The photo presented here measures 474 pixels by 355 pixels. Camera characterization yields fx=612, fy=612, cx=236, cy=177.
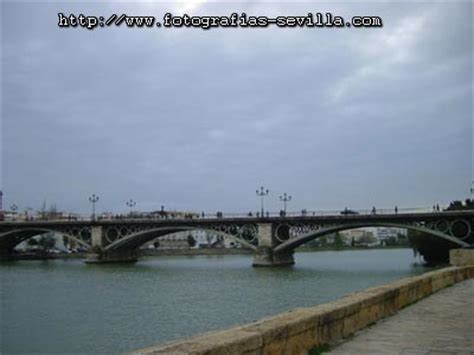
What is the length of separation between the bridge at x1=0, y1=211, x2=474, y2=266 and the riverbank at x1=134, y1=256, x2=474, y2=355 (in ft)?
164

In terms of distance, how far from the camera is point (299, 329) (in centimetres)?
776

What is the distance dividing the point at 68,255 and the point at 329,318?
110 m

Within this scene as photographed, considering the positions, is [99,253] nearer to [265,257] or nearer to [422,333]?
[265,257]

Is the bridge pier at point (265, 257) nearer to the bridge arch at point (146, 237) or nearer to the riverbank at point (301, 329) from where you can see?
the bridge arch at point (146, 237)

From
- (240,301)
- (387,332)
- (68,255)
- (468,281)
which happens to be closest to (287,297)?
(240,301)

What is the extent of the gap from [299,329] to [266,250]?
63.5 m

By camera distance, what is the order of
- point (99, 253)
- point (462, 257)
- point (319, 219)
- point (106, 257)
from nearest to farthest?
point (462, 257) < point (319, 219) < point (99, 253) < point (106, 257)

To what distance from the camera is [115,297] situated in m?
37.7

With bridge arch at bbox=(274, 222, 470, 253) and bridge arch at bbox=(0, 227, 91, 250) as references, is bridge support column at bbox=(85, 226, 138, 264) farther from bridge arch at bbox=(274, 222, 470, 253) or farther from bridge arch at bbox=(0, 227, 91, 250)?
bridge arch at bbox=(274, 222, 470, 253)

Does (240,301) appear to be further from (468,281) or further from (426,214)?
(426,214)

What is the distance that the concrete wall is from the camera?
5.98 meters

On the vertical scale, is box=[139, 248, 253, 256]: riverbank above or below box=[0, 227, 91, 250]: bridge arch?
below

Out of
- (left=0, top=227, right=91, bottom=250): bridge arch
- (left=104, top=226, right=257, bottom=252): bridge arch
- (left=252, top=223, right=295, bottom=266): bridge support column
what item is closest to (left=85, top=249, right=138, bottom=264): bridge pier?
(left=104, top=226, right=257, bottom=252): bridge arch

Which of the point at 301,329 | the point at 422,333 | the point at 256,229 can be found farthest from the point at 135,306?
the point at 256,229
